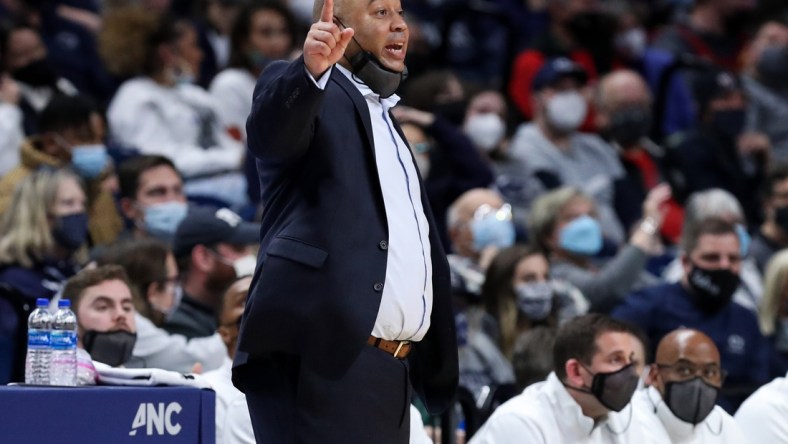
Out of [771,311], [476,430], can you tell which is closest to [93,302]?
[476,430]

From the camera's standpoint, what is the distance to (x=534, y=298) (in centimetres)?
772

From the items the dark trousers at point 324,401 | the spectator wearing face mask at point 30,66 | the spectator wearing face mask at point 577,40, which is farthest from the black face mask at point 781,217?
the dark trousers at point 324,401

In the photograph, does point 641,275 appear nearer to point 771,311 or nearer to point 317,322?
point 771,311

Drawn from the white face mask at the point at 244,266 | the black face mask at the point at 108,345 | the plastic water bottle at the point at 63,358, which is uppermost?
the white face mask at the point at 244,266

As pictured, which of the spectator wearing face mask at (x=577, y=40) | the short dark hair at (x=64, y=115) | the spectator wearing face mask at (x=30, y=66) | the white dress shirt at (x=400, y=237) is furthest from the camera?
the spectator wearing face mask at (x=577, y=40)

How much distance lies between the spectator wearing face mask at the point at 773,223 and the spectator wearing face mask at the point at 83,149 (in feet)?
12.7

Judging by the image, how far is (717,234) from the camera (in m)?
8.07

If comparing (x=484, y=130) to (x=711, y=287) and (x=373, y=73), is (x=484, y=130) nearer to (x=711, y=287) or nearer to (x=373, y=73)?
(x=711, y=287)

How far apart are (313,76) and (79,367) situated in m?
1.49

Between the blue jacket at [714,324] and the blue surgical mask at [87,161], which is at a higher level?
the blue surgical mask at [87,161]

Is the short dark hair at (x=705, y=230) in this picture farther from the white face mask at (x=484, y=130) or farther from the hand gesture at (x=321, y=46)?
the hand gesture at (x=321, y=46)

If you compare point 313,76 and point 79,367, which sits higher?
point 313,76

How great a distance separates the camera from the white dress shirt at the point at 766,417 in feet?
21.1

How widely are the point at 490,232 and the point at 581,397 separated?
254cm
